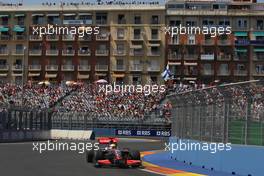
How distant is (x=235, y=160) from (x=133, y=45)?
6506cm

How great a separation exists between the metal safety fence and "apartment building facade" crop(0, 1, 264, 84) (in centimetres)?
5572

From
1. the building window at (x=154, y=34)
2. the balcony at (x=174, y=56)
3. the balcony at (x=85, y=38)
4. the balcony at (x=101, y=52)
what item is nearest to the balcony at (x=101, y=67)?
the balcony at (x=101, y=52)

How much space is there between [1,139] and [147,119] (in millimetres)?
18791

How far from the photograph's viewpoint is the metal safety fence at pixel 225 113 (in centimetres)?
1908

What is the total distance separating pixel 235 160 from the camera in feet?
69.3

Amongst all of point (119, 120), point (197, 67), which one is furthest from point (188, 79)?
point (119, 120)

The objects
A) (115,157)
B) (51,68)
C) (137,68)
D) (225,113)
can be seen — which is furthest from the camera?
(51,68)

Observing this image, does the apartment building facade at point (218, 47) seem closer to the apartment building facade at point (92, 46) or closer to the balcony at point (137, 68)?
the apartment building facade at point (92, 46)

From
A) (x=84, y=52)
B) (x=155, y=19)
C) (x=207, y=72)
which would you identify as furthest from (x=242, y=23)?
(x=84, y=52)

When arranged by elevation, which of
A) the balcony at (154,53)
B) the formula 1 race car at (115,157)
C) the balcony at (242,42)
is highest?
the balcony at (242,42)

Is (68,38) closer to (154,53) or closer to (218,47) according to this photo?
(154,53)

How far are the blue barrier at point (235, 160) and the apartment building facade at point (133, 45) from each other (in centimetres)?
5831

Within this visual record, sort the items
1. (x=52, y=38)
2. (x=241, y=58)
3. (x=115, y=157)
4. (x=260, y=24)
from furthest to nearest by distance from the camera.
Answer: (x=52, y=38) < (x=260, y=24) < (x=241, y=58) < (x=115, y=157)

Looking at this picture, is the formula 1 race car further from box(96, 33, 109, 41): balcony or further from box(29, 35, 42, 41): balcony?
box(29, 35, 42, 41): balcony
